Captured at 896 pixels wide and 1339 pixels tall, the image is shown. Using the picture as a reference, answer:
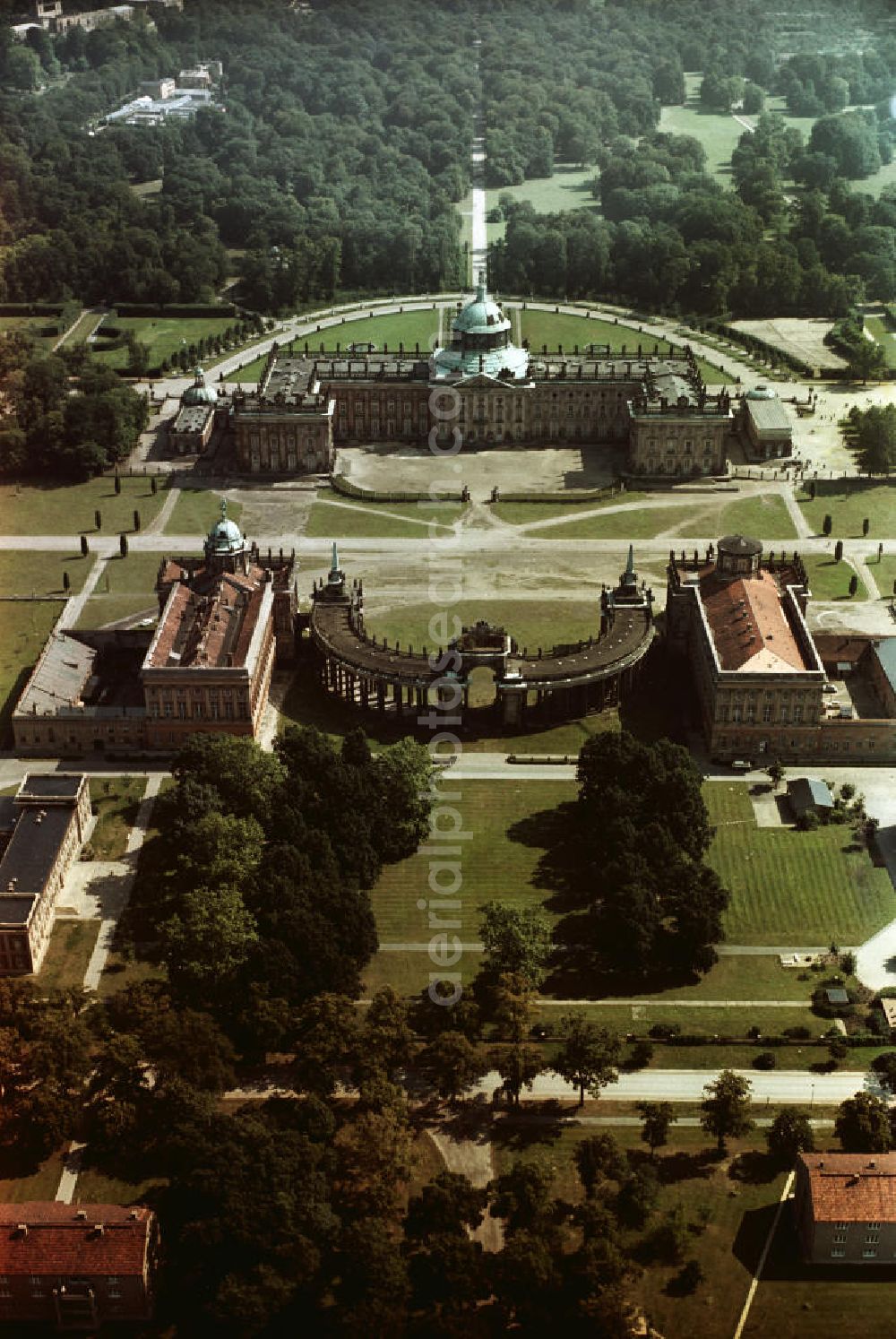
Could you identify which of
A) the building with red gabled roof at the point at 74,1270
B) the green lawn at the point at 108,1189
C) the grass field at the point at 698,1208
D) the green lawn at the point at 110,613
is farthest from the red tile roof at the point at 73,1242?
the green lawn at the point at 110,613

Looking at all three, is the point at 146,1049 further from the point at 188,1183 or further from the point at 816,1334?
the point at 816,1334

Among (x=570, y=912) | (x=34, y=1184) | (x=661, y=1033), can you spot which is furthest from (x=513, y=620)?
(x=34, y=1184)

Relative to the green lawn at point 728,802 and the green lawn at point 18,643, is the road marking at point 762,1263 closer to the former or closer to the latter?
the green lawn at point 728,802

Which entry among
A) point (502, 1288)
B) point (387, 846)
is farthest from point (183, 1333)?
point (387, 846)

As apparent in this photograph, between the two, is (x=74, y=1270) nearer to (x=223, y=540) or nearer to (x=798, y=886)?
(x=798, y=886)

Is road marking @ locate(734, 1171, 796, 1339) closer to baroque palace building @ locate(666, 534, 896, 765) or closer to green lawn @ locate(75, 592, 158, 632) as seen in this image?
baroque palace building @ locate(666, 534, 896, 765)

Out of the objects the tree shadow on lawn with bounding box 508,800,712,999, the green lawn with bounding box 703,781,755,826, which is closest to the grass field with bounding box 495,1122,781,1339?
the tree shadow on lawn with bounding box 508,800,712,999
